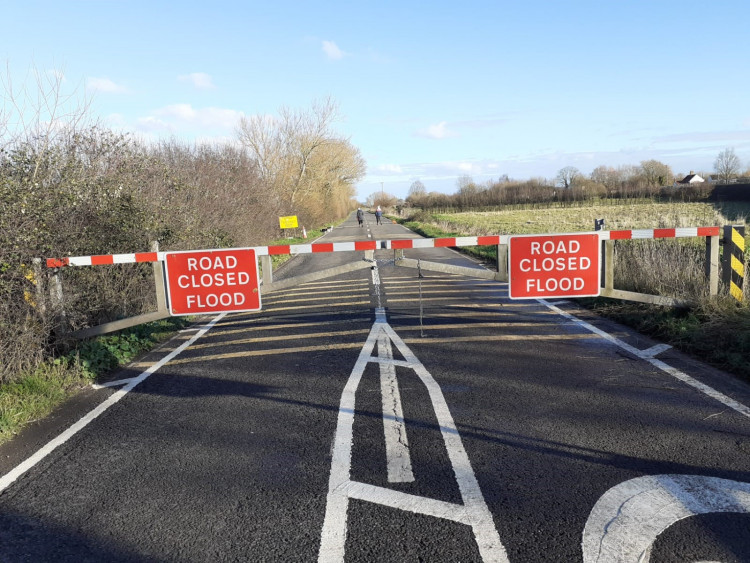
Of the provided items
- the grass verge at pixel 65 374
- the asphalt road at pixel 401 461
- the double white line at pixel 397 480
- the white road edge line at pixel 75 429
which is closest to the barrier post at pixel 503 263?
the asphalt road at pixel 401 461

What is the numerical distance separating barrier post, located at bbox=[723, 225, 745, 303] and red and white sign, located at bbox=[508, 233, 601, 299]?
203cm

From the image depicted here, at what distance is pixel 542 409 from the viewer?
4938mm

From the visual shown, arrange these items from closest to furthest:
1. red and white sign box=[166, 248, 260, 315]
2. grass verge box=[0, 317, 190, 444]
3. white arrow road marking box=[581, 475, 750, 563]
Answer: white arrow road marking box=[581, 475, 750, 563] < grass verge box=[0, 317, 190, 444] < red and white sign box=[166, 248, 260, 315]

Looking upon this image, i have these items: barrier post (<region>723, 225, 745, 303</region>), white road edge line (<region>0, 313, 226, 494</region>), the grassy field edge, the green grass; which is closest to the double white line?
white road edge line (<region>0, 313, 226, 494</region>)

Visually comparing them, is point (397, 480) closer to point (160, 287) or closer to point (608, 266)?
point (160, 287)

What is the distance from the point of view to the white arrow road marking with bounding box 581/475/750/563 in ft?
9.58

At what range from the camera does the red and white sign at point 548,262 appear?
7.13m

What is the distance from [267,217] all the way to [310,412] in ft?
72.9

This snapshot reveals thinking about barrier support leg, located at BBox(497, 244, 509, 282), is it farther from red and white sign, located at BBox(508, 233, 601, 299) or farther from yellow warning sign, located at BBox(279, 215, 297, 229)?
yellow warning sign, located at BBox(279, 215, 297, 229)

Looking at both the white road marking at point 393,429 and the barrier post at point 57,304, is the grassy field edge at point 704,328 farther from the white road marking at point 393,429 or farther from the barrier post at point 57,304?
the barrier post at point 57,304

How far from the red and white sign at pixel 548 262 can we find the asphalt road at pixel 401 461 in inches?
28.9

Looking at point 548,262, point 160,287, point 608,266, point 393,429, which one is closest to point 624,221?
point 608,266

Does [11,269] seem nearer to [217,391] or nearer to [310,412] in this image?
[217,391]

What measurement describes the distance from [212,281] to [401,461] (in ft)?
12.3
